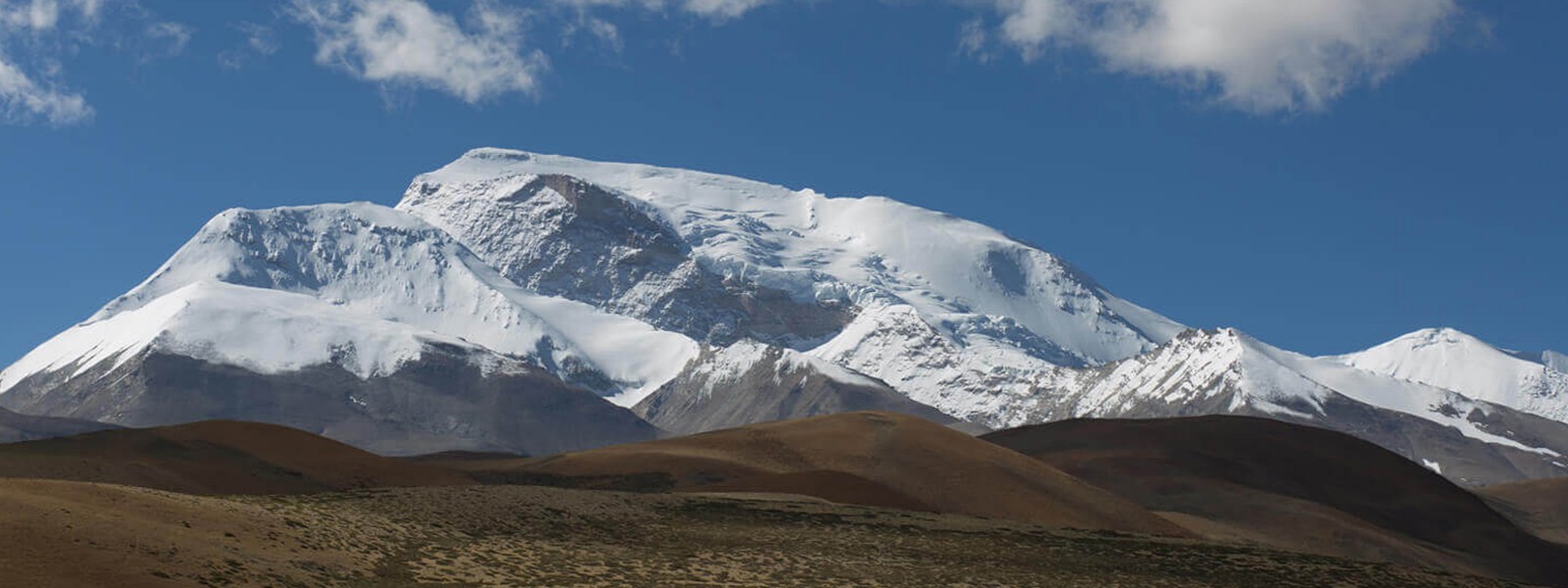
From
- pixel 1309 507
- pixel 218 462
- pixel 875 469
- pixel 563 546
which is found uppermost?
pixel 1309 507

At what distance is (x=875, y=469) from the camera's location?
136 meters

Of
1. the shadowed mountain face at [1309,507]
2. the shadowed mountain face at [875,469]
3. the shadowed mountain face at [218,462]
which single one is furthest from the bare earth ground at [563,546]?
the shadowed mountain face at [1309,507]

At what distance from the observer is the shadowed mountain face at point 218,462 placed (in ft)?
349

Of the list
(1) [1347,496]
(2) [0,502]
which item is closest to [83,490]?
(2) [0,502]

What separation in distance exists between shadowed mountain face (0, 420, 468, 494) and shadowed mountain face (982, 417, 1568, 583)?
63.1m

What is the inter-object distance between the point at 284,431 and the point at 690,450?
32.1 m

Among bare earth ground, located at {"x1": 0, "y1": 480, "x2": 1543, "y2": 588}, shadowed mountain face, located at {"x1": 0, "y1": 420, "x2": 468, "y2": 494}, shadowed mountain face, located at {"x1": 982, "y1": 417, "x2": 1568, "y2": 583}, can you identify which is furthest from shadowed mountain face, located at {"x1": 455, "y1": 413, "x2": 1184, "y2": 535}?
bare earth ground, located at {"x1": 0, "y1": 480, "x2": 1543, "y2": 588}

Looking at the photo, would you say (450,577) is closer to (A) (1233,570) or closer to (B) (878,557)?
(B) (878,557)

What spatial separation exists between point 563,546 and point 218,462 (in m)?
46.1

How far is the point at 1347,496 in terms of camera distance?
191750mm

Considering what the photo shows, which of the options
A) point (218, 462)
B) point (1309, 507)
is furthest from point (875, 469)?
point (1309, 507)

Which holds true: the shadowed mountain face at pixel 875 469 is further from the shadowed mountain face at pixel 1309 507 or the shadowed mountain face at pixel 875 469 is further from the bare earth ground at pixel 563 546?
the bare earth ground at pixel 563 546

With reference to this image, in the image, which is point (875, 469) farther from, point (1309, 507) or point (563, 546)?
point (563, 546)

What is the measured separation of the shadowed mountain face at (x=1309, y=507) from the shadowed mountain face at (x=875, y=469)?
693 inches
